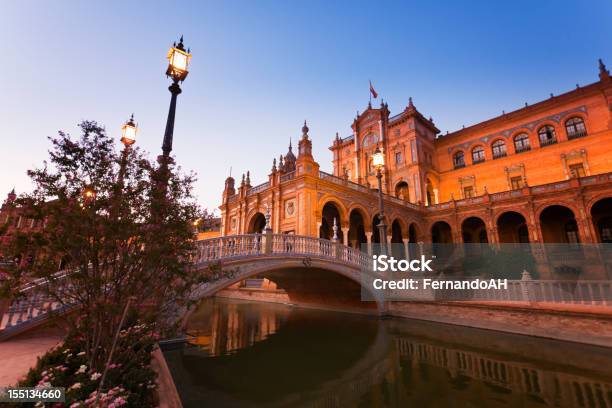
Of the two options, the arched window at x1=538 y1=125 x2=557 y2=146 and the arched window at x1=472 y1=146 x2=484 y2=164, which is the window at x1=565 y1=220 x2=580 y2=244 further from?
the arched window at x1=472 y1=146 x2=484 y2=164

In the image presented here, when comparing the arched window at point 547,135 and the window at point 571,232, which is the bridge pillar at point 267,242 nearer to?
the window at point 571,232

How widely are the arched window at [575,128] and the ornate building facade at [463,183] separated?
0.10 m

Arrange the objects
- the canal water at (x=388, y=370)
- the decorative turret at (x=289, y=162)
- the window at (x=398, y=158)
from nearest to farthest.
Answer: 1. the canal water at (x=388, y=370)
2. the window at (x=398, y=158)
3. the decorative turret at (x=289, y=162)

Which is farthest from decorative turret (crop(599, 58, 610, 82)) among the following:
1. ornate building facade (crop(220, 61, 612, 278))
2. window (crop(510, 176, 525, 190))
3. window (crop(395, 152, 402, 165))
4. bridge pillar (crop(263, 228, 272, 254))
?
bridge pillar (crop(263, 228, 272, 254))

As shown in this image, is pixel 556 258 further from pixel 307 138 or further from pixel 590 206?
pixel 307 138

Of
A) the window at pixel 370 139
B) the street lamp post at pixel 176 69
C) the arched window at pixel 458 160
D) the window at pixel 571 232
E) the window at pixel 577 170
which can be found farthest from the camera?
the window at pixel 370 139

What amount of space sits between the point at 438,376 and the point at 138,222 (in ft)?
23.6

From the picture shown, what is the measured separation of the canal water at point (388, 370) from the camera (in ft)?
18.0

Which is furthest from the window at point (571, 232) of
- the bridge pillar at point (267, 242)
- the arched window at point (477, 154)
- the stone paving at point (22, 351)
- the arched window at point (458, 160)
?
the stone paving at point (22, 351)

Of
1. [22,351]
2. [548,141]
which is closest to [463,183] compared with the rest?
[548,141]

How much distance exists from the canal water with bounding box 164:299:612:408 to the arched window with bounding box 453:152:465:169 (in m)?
25.5

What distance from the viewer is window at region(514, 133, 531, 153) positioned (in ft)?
92.5

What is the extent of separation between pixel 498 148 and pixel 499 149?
16cm

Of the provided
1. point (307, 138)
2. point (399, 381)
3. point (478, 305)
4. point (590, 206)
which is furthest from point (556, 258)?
point (399, 381)
